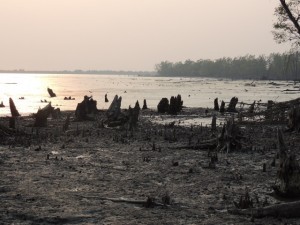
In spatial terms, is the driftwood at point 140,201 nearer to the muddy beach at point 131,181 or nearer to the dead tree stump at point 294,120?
the muddy beach at point 131,181

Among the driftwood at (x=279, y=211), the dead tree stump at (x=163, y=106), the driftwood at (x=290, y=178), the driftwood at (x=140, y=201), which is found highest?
the driftwood at (x=290, y=178)

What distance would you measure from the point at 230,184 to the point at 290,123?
12.4 m

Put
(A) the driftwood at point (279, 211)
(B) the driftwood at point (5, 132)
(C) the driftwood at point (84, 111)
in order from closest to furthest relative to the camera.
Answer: (A) the driftwood at point (279, 211), (B) the driftwood at point (5, 132), (C) the driftwood at point (84, 111)

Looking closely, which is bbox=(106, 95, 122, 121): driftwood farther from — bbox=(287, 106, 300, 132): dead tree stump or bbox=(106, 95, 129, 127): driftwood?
bbox=(287, 106, 300, 132): dead tree stump

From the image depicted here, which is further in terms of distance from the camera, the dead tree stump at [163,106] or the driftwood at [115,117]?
the dead tree stump at [163,106]

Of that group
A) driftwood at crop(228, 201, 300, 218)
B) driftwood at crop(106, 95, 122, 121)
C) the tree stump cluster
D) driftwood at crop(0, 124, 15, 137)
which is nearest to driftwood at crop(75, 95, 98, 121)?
driftwood at crop(106, 95, 122, 121)

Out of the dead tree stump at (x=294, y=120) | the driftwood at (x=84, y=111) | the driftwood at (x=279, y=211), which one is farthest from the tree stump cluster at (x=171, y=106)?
the driftwood at (x=279, y=211)

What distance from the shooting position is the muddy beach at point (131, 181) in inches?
343

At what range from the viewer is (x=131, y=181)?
39.0ft

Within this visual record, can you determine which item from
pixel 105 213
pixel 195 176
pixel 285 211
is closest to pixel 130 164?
pixel 195 176

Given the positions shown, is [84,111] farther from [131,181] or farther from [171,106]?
[131,181]

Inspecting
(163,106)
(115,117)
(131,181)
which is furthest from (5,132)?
(163,106)

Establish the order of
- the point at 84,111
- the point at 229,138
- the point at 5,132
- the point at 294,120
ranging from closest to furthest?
the point at 229,138 < the point at 5,132 < the point at 294,120 < the point at 84,111

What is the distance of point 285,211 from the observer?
337 inches
